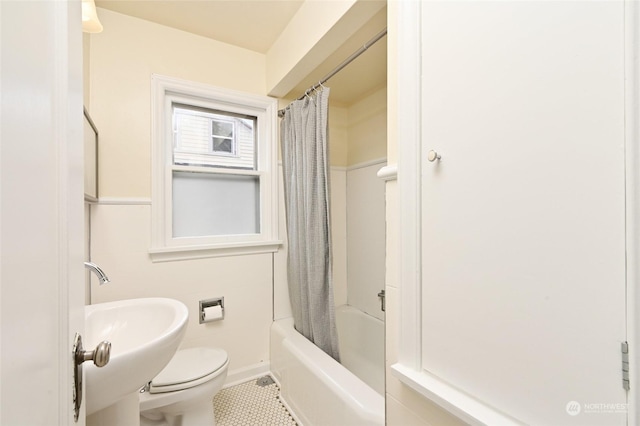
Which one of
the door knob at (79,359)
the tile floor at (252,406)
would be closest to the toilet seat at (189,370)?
the tile floor at (252,406)

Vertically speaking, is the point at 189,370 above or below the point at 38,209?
below

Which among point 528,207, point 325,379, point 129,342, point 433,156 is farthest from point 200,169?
point 528,207

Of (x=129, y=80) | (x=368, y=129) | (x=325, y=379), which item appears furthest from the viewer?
(x=368, y=129)

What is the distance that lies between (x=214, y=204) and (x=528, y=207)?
180 centimetres

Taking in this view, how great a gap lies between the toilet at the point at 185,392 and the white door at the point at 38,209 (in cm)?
99

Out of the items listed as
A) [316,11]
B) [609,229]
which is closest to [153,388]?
[609,229]

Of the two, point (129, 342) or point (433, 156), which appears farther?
point (129, 342)

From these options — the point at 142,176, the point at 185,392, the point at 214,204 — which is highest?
the point at 142,176

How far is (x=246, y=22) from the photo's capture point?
5.39 feet

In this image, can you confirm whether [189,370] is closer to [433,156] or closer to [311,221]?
[311,221]

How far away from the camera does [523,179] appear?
0.57 m

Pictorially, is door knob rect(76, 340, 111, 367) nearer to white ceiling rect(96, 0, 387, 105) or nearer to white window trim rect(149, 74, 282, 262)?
white window trim rect(149, 74, 282, 262)

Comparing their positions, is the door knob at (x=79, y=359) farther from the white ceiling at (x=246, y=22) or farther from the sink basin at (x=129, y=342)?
the white ceiling at (x=246, y=22)

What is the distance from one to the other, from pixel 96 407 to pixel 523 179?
1.26 metres
